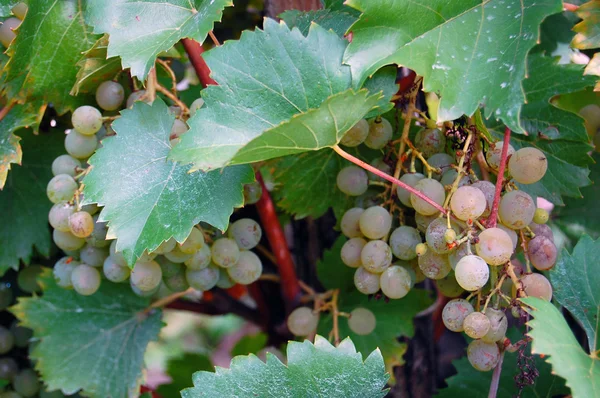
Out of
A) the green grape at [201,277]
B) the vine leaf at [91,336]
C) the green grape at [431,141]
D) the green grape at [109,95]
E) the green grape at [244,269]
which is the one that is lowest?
the vine leaf at [91,336]

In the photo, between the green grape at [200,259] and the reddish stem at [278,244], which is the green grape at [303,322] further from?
the green grape at [200,259]

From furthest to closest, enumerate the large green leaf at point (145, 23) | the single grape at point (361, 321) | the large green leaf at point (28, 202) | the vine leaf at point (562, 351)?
the large green leaf at point (28, 202)
the single grape at point (361, 321)
the large green leaf at point (145, 23)
the vine leaf at point (562, 351)

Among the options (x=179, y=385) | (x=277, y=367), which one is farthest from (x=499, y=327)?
(x=179, y=385)

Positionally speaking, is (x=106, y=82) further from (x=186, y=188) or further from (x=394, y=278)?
(x=394, y=278)

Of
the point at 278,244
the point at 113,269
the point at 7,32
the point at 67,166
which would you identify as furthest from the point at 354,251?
the point at 7,32

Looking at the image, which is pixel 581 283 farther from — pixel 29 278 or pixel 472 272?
pixel 29 278

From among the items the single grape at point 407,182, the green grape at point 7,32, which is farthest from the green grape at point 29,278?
the single grape at point 407,182

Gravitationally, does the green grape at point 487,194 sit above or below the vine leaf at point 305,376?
above
